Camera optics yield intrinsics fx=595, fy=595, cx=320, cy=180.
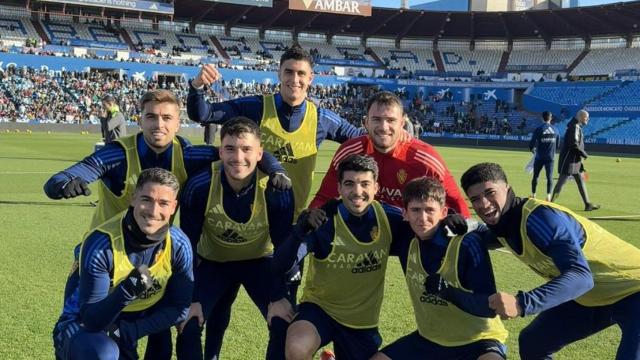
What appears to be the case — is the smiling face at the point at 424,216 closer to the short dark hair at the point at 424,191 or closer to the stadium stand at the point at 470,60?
the short dark hair at the point at 424,191

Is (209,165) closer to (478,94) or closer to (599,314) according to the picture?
(599,314)

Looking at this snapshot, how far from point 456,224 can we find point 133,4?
5257 cm

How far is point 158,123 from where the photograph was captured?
425cm

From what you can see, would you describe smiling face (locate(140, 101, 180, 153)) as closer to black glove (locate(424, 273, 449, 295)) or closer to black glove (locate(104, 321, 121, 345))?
black glove (locate(104, 321, 121, 345))

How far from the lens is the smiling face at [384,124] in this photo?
14.0 ft

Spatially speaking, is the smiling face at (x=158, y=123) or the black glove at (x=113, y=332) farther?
the smiling face at (x=158, y=123)

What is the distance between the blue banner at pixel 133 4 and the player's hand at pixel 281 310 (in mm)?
51080

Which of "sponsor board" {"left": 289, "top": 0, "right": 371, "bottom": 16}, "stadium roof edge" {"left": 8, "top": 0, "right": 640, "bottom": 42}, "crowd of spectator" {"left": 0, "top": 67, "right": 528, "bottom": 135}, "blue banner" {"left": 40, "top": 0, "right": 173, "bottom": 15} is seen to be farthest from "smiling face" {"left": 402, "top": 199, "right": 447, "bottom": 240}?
"stadium roof edge" {"left": 8, "top": 0, "right": 640, "bottom": 42}

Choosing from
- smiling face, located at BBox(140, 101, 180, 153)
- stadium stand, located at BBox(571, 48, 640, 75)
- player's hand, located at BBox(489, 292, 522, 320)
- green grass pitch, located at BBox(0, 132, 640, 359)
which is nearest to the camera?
player's hand, located at BBox(489, 292, 522, 320)

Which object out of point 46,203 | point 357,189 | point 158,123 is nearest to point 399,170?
point 357,189

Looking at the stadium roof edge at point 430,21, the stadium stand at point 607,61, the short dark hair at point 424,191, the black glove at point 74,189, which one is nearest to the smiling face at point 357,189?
the short dark hair at point 424,191

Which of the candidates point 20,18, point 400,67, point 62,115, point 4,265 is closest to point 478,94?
point 400,67

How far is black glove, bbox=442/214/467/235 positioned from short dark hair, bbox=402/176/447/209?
0.16 m

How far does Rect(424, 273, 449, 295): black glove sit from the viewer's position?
11.1 ft
